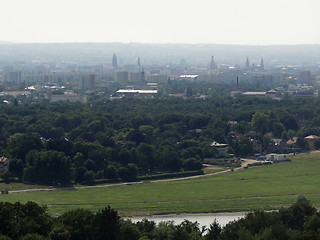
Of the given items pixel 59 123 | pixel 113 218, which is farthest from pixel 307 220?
pixel 59 123

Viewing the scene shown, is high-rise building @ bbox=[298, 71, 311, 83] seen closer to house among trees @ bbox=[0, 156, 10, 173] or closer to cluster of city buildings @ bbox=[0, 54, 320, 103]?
cluster of city buildings @ bbox=[0, 54, 320, 103]

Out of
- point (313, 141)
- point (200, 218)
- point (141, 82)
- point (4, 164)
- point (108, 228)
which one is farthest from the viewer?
point (141, 82)

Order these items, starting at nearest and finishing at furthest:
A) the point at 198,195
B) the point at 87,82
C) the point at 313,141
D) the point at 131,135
A: the point at 198,195 < the point at 131,135 < the point at 313,141 < the point at 87,82

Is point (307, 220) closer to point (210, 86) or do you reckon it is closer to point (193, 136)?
point (193, 136)

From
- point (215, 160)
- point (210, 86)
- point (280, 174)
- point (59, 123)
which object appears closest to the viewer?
point (280, 174)

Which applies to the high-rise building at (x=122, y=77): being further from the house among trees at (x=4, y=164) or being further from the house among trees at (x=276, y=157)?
the house among trees at (x=4, y=164)

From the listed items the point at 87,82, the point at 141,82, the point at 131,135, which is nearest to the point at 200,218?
the point at 131,135

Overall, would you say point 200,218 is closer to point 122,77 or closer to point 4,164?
point 4,164

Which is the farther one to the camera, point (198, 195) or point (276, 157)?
point (276, 157)
